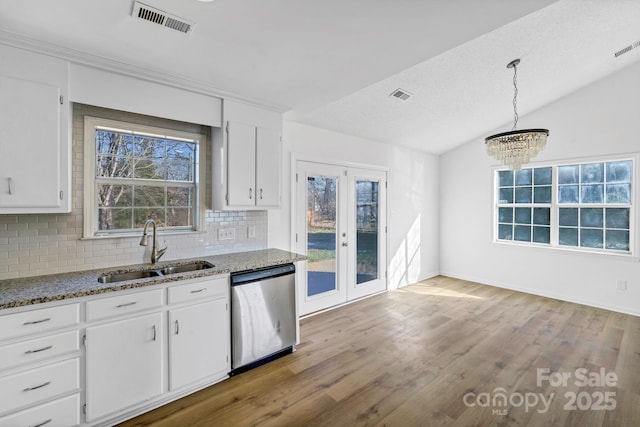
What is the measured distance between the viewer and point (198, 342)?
7.66 ft

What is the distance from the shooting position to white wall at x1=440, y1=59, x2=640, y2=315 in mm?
4113

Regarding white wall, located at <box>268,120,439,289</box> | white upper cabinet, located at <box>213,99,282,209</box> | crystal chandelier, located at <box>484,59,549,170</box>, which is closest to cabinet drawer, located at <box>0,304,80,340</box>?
white upper cabinet, located at <box>213,99,282,209</box>

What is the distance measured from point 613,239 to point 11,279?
6.71 meters

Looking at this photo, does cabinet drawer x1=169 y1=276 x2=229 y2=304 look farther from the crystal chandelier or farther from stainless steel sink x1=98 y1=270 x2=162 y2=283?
the crystal chandelier

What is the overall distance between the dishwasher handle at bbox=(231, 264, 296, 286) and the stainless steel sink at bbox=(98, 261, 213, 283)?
28 cm

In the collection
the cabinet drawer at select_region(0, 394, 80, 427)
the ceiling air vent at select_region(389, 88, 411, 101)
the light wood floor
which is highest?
the ceiling air vent at select_region(389, 88, 411, 101)

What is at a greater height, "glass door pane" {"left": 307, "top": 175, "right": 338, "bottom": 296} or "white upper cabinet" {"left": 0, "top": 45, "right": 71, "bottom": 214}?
"white upper cabinet" {"left": 0, "top": 45, "right": 71, "bottom": 214}

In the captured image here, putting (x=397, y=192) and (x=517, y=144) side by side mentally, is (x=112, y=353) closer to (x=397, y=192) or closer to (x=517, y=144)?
(x=517, y=144)

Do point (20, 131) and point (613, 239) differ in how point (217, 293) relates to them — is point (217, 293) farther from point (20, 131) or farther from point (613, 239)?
point (613, 239)

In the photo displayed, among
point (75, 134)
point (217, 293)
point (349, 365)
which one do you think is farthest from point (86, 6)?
point (349, 365)

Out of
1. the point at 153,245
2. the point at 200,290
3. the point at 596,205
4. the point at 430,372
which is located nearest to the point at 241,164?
the point at 153,245

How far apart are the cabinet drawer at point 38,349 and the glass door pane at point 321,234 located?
2.57m

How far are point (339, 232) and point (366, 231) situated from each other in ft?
2.03

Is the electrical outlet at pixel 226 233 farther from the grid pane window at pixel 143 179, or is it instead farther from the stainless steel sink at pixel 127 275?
the stainless steel sink at pixel 127 275
